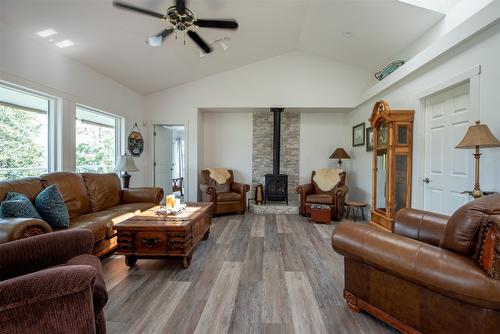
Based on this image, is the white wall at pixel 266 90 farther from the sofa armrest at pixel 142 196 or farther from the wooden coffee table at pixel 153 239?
the wooden coffee table at pixel 153 239

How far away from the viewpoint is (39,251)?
136 centimetres

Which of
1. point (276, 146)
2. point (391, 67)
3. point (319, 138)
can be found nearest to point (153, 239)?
point (276, 146)

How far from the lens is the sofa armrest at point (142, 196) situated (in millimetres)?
3576

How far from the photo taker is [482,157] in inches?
84.0

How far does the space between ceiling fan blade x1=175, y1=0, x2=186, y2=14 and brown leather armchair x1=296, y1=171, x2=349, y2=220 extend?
137 inches

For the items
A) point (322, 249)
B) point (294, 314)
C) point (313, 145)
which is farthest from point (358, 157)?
point (294, 314)

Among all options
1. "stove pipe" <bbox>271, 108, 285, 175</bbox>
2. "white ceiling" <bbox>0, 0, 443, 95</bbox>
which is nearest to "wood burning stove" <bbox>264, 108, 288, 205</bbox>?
"stove pipe" <bbox>271, 108, 285, 175</bbox>

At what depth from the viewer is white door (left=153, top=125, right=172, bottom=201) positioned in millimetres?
5480

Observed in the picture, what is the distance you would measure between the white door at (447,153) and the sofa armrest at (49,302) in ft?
10.4

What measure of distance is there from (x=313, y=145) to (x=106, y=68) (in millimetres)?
4464

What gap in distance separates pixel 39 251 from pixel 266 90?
4.64 meters

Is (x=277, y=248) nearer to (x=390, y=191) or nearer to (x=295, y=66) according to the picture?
(x=390, y=191)

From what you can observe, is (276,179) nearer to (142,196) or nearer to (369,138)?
(369,138)

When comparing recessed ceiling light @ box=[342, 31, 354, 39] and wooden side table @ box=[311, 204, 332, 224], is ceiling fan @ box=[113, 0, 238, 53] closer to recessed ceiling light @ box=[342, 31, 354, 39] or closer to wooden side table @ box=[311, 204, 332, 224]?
recessed ceiling light @ box=[342, 31, 354, 39]
